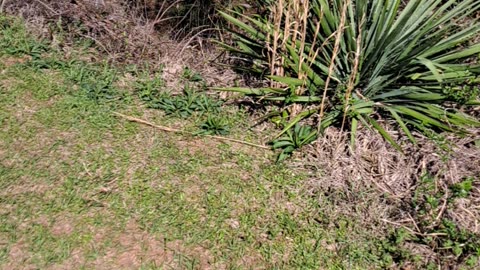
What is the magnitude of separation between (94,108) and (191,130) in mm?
833

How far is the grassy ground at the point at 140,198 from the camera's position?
342 centimetres

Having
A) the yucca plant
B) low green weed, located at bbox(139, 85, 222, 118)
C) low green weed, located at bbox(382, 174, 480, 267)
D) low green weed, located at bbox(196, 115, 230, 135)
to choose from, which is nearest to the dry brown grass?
low green weed, located at bbox(382, 174, 480, 267)

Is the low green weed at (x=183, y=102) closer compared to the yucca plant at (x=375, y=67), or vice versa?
the yucca plant at (x=375, y=67)

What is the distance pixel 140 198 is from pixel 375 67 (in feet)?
6.68

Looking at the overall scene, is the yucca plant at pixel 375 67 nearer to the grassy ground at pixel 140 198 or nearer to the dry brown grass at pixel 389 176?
the dry brown grass at pixel 389 176

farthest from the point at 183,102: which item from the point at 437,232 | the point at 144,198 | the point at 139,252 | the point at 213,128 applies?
the point at 437,232

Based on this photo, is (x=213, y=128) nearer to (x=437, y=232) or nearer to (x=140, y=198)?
(x=140, y=198)

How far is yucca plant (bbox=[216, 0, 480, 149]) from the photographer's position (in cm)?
410

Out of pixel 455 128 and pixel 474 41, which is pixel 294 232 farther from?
pixel 474 41

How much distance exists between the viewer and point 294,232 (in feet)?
11.9

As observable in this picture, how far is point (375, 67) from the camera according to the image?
14.0 feet

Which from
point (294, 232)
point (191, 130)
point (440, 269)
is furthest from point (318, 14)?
point (440, 269)

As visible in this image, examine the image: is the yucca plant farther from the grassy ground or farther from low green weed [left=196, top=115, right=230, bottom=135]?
the grassy ground

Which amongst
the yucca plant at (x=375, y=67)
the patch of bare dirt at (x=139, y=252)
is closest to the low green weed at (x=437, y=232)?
the yucca plant at (x=375, y=67)
